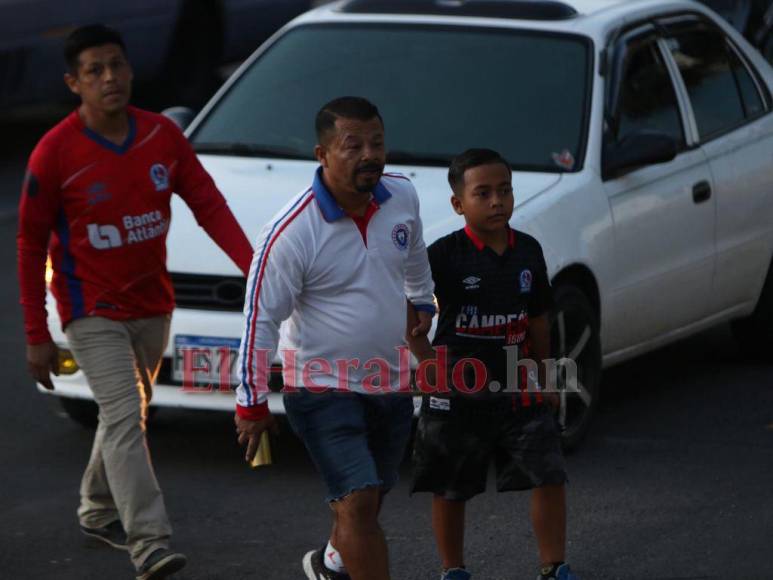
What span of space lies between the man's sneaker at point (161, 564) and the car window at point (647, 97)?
298 centimetres

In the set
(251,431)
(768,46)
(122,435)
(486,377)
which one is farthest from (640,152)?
(768,46)

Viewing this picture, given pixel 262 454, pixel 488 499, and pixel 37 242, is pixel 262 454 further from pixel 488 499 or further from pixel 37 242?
pixel 488 499

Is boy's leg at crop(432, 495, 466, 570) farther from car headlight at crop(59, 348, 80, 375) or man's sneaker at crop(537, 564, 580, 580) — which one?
car headlight at crop(59, 348, 80, 375)

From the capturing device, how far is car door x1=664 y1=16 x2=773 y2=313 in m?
8.06

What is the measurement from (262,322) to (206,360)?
2.01m

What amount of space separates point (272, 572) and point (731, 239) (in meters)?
3.15

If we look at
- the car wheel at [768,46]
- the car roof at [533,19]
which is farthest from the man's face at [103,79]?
the car wheel at [768,46]

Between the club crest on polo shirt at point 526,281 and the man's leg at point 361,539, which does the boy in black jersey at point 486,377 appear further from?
the man's leg at point 361,539

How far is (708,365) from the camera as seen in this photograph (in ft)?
28.5

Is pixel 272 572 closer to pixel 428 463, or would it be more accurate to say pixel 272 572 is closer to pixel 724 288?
pixel 428 463

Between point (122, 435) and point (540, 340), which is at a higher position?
point (540, 340)

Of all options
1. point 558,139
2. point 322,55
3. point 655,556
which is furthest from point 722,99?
point 655,556

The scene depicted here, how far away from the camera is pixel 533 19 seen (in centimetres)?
803

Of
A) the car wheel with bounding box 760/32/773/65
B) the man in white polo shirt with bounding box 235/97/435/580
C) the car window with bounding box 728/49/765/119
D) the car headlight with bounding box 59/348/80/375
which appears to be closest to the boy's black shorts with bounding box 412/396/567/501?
the man in white polo shirt with bounding box 235/97/435/580
